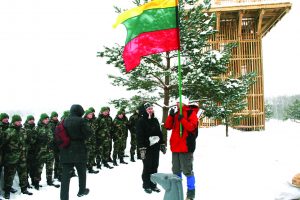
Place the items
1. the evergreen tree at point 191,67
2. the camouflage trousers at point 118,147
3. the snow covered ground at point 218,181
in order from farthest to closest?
the evergreen tree at point 191,67 → the camouflage trousers at point 118,147 → the snow covered ground at point 218,181

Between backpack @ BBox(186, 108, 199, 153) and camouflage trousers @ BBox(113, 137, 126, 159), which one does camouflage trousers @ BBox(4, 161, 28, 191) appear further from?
backpack @ BBox(186, 108, 199, 153)

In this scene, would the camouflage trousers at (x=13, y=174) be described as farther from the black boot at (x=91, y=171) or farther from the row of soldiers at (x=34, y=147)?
the black boot at (x=91, y=171)

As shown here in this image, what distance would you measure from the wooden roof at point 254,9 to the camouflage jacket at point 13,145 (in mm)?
16269

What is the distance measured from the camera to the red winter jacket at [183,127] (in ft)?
16.6

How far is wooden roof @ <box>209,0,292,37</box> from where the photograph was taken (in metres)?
19.8

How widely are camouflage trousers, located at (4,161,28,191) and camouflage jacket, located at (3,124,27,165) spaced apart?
0.10 meters

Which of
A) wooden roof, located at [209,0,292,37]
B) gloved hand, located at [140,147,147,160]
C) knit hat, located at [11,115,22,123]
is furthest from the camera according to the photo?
wooden roof, located at [209,0,292,37]

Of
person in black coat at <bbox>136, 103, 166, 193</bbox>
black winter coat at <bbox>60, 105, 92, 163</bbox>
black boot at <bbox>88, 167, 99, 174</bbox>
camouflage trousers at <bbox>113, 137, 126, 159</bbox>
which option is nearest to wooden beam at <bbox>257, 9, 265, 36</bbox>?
camouflage trousers at <bbox>113, 137, 126, 159</bbox>

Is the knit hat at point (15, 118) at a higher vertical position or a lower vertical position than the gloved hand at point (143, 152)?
higher

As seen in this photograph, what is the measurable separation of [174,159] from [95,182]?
244cm

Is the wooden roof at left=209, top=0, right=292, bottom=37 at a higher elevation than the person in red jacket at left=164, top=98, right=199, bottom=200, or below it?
higher

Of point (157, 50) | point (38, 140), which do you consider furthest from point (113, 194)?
point (157, 50)

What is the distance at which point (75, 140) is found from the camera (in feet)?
17.5

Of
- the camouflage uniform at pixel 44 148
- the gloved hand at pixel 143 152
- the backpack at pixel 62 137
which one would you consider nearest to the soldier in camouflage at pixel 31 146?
the camouflage uniform at pixel 44 148
